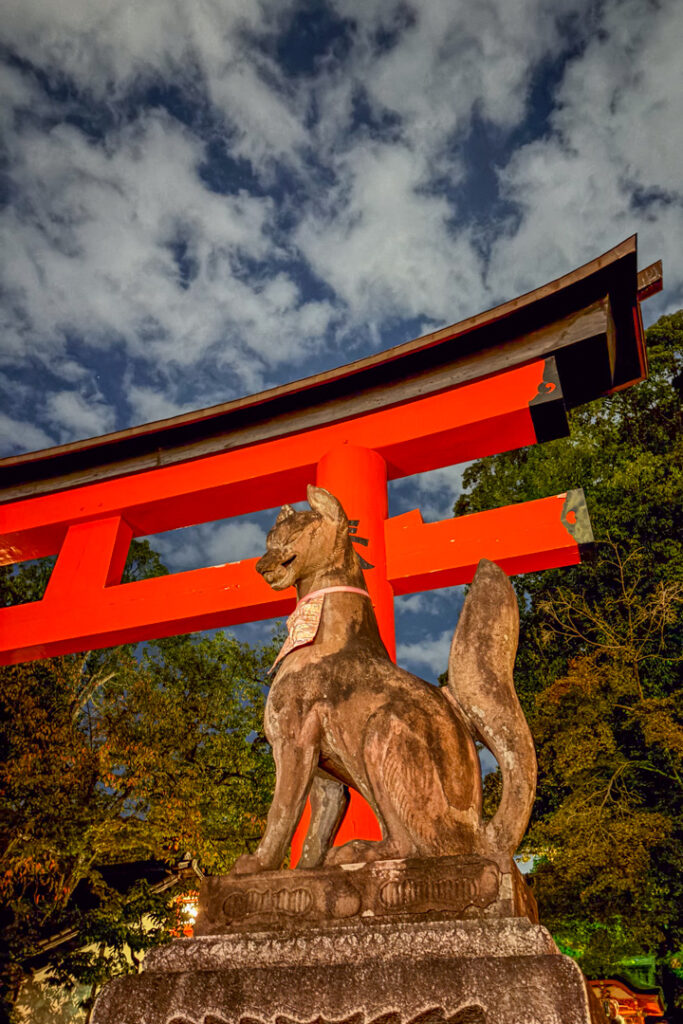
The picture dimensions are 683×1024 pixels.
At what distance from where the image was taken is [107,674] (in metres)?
13.4

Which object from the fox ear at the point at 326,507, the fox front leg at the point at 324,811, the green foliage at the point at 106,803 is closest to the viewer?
the fox front leg at the point at 324,811

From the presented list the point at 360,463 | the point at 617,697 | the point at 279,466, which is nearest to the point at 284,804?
the point at 360,463

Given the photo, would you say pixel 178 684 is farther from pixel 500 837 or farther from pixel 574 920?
pixel 500 837

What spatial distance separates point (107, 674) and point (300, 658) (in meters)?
12.4

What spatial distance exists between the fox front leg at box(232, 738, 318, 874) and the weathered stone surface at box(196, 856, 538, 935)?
3.1 inches

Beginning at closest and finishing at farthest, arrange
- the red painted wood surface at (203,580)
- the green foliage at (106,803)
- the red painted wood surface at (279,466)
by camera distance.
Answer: the red painted wood surface at (203,580) < the red painted wood surface at (279,466) < the green foliage at (106,803)

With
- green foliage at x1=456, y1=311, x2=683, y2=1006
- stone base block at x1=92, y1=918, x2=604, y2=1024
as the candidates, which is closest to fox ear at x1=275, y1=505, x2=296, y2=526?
stone base block at x1=92, y1=918, x2=604, y2=1024

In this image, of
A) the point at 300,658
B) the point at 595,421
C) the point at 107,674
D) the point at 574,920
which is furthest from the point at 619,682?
the point at 107,674

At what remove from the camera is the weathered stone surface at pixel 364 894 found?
1.58 meters

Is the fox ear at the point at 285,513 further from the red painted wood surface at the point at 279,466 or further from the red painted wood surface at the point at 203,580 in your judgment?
the red painted wood surface at the point at 279,466

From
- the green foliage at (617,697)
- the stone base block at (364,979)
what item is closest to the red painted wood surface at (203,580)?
the stone base block at (364,979)

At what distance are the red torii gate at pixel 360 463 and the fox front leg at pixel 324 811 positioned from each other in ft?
5.69

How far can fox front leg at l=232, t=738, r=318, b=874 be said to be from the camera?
184cm

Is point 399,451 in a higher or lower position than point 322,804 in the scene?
higher
